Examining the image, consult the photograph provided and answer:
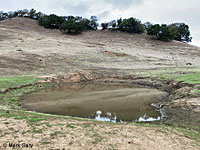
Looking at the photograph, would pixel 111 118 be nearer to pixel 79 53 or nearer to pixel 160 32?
pixel 79 53

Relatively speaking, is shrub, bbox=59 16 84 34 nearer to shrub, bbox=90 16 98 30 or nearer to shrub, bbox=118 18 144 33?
shrub, bbox=90 16 98 30

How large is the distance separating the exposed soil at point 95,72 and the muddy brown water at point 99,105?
6.58 ft

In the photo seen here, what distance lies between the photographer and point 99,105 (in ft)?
51.0

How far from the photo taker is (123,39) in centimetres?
6506

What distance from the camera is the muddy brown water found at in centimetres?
1286

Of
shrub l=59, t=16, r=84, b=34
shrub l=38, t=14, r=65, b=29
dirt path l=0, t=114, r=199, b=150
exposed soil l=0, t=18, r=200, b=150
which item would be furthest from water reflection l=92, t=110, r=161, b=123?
shrub l=38, t=14, r=65, b=29

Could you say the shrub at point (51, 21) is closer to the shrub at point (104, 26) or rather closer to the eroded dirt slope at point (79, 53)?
the eroded dirt slope at point (79, 53)

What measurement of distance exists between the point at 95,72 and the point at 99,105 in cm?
1533

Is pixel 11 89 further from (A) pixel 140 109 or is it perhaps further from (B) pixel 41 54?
(B) pixel 41 54

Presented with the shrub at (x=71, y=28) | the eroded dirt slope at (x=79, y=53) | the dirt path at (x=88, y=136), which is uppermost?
the shrub at (x=71, y=28)

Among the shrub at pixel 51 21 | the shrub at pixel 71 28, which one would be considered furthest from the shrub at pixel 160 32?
the shrub at pixel 51 21

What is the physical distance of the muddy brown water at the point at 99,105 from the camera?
1286 centimetres

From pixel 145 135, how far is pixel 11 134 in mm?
6222

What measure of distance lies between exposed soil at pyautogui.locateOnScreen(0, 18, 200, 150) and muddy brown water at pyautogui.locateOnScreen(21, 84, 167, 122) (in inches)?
79.0
